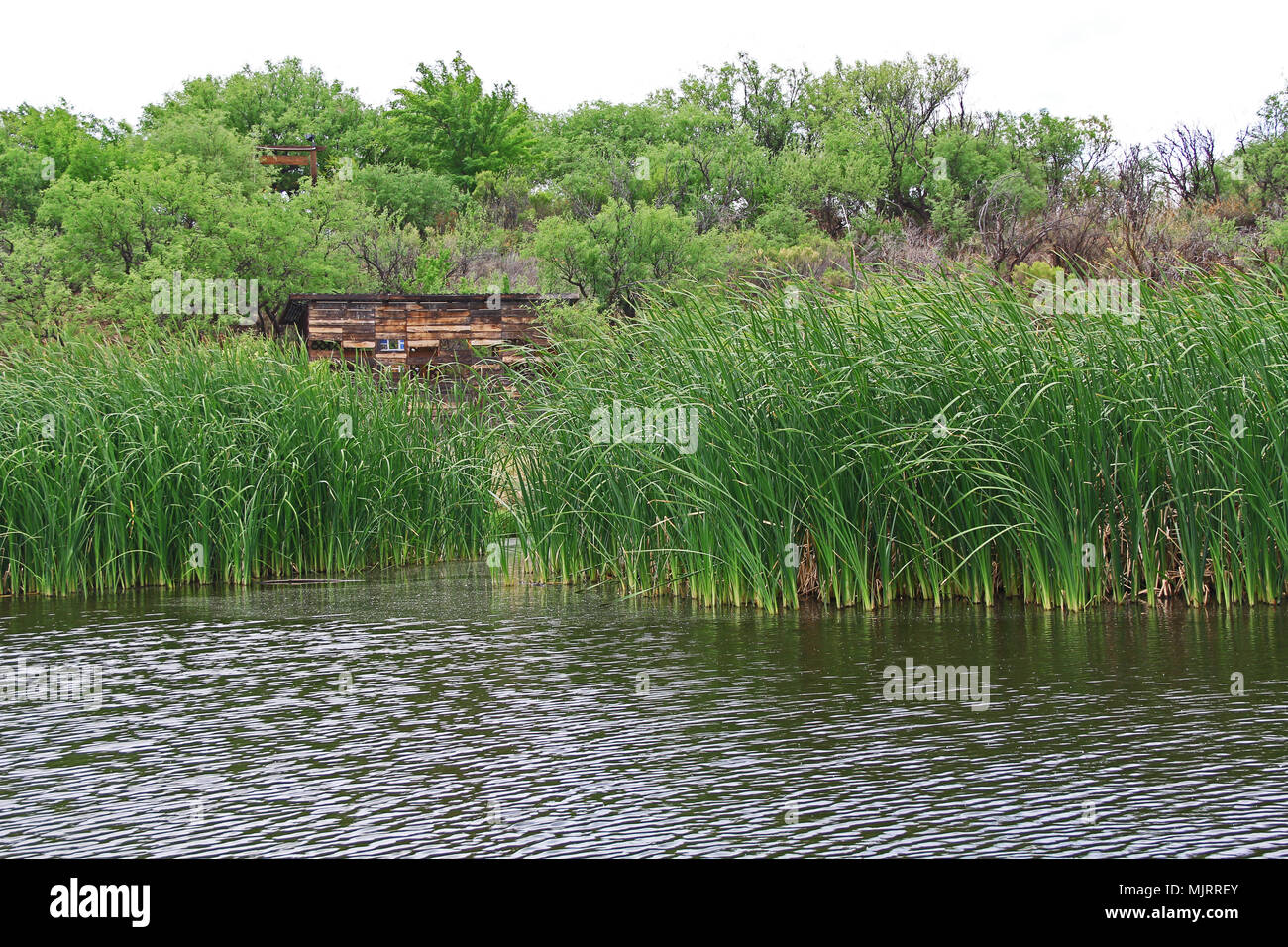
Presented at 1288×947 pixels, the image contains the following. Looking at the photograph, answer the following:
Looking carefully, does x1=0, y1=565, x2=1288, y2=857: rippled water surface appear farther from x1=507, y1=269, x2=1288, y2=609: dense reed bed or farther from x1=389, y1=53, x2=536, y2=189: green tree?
x1=389, y1=53, x2=536, y2=189: green tree

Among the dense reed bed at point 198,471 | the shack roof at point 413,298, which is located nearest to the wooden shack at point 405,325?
the shack roof at point 413,298

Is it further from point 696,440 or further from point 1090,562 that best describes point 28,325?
point 1090,562

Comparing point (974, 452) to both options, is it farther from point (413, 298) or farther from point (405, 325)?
point (405, 325)

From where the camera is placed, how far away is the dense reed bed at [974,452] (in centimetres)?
796

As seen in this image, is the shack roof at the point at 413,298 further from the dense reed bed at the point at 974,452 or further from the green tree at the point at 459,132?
the green tree at the point at 459,132

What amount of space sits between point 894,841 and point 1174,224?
32436 mm

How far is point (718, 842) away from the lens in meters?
4.18

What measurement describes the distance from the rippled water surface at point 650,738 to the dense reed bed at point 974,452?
1.25ft

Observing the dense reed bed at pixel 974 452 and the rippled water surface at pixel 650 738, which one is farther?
the dense reed bed at pixel 974 452

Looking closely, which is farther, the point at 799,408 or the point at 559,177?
the point at 559,177

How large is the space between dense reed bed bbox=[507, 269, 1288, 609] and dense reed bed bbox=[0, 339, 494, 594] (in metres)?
2.65

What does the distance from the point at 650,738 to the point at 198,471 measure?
603cm

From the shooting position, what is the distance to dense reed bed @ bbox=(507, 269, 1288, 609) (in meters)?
7.96

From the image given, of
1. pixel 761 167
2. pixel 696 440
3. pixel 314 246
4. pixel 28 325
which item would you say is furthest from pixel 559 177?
pixel 696 440
